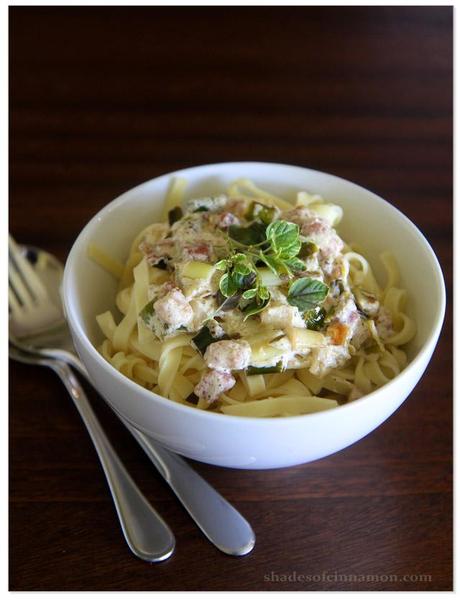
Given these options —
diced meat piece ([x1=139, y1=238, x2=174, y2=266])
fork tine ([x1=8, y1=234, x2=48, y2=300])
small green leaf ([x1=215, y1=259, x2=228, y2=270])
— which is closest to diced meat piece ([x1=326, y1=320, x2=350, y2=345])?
small green leaf ([x1=215, y1=259, x2=228, y2=270])

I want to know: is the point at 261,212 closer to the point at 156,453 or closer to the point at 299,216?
the point at 299,216

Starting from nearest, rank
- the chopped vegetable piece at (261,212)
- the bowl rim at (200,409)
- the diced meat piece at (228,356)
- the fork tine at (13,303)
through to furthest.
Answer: the bowl rim at (200,409) < the diced meat piece at (228,356) < the chopped vegetable piece at (261,212) < the fork tine at (13,303)

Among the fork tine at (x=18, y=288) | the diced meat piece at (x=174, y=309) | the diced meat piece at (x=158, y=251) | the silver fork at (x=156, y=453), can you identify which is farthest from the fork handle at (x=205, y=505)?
the fork tine at (x=18, y=288)

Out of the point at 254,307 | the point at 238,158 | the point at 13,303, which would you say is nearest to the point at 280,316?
the point at 254,307

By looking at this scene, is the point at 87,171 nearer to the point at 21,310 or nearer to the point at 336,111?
the point at 21,310

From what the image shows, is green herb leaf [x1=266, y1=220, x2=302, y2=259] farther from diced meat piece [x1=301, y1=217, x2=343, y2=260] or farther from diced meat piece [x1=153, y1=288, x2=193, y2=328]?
diced meat piece [x1=153, y1=288, x2=193, y2=328]

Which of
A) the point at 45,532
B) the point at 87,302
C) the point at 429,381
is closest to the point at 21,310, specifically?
the point at 87,302

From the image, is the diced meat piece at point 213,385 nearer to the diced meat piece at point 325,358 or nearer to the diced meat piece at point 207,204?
the diced meat piece at point 325,358
